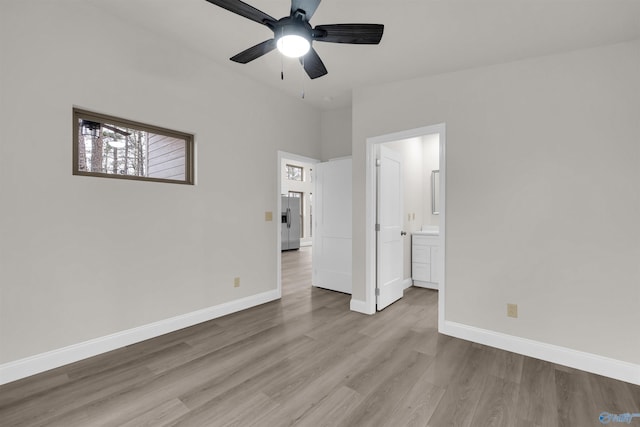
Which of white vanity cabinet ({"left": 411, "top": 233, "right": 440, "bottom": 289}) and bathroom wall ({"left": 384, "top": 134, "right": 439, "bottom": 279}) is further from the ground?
bathroom wall ({"left": 384, "top": 134, "right": 439, "bottom": 279})

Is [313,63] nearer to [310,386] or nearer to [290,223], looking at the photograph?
[310,386]

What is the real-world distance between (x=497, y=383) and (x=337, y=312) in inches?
72.7

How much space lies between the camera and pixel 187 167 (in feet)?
10.6

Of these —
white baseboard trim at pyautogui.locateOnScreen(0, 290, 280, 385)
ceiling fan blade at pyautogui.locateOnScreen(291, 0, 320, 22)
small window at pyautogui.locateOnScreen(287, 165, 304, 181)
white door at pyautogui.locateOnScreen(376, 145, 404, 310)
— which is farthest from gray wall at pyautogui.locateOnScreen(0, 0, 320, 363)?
small window at pyautogui.locateOnScreen(287, 165, 304, 181)

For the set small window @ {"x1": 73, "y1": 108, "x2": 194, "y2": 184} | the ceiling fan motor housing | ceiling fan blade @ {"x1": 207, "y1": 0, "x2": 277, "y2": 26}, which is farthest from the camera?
small window @ {"x1": 73, "y1": 108, "x2": 194, "y2": 184}

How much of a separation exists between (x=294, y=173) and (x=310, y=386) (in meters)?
8.87

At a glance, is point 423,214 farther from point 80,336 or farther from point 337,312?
point 80,336

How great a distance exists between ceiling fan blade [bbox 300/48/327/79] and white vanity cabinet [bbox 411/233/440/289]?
3.24 meters

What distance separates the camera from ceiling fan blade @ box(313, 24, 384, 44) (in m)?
1.84

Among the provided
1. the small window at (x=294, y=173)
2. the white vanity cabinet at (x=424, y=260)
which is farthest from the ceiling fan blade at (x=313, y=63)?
the small window at (x=294, y=173)

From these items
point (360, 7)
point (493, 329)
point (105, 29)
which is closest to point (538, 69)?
point (360, 7)

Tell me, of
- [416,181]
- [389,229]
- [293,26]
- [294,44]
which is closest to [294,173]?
[416,181]

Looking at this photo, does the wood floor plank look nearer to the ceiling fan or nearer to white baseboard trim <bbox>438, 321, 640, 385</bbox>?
white baseboard trim <bbox>438, 321, 640, 385</bbox>

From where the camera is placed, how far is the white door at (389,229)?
3713mm
